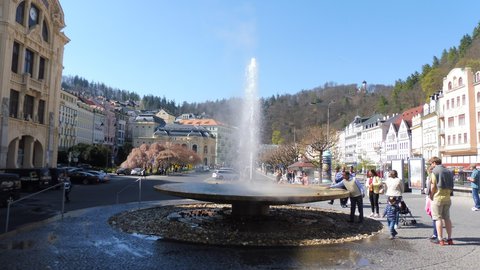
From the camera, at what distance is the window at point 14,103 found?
1551 inches

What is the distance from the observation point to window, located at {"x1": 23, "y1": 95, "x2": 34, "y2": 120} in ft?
137

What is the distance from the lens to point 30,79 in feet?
136

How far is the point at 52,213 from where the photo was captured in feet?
50.6

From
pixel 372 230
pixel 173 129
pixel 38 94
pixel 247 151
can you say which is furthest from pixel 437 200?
pixel 173 129

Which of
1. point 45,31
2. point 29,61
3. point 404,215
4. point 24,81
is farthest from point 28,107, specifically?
point 404,215

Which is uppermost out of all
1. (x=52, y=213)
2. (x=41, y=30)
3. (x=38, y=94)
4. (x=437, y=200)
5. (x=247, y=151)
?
(x=41, y=30)

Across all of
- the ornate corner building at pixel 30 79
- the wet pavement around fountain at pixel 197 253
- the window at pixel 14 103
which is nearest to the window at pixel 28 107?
the ornate corner building at pixel 30 79

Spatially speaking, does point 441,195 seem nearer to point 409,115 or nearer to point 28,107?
point 28,107

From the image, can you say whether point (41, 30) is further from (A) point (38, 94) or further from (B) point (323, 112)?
(B) point (323, 112)

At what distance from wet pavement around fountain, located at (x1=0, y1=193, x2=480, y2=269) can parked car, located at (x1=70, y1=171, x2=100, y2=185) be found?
1216 inches

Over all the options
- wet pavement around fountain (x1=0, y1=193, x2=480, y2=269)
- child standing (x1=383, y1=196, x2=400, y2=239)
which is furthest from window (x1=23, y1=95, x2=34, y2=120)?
child standing (x1=383, y1=196, x2=400, y2=239)

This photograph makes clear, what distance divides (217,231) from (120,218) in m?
4.19

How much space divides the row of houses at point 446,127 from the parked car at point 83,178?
3190cm

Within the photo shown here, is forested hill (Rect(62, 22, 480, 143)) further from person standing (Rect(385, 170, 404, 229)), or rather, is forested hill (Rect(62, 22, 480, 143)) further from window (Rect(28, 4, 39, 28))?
person standing (Rect(385, 170, 404, 229))
